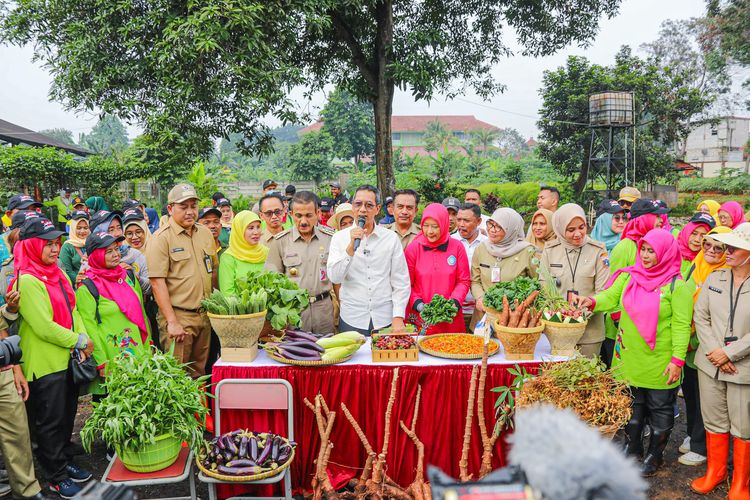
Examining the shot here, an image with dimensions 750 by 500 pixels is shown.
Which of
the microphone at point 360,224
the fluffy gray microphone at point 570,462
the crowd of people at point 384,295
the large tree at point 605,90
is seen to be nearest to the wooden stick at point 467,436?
the crowd of people at point 384,295

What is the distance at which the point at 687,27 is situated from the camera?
33.9 metres

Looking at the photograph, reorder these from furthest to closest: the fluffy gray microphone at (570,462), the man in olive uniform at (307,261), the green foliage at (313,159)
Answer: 1. the green foliage at (313,159)
2. the man in olive uniform at (307,261)
3. the fluffy gray microphone at (570,462)

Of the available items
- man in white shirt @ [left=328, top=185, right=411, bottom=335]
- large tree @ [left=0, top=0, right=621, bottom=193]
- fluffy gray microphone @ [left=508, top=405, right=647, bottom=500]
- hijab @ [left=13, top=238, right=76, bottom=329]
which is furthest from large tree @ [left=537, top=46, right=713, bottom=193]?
fluffy gray microphone @ [left=508, top=405, right=647, bottom=500]

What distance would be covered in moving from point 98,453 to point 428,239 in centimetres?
338

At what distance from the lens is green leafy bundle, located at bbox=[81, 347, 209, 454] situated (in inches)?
111

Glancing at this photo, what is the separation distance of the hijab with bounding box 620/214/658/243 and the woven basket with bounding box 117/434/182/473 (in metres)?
4.11

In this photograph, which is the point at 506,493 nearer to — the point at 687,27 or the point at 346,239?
the point at 346,239

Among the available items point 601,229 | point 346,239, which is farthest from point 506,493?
point 601,229

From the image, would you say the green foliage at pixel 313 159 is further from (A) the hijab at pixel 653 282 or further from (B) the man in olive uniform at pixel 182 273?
(A) the hijab at pixel 653 282


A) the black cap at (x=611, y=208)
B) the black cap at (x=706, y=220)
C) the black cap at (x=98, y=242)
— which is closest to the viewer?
the black cap at (x=98, y=242)

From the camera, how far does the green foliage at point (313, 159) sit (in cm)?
3550

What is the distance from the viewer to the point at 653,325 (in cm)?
365

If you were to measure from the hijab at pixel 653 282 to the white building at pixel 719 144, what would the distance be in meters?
45.2

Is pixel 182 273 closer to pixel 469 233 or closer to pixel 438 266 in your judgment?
pixel 438 266
